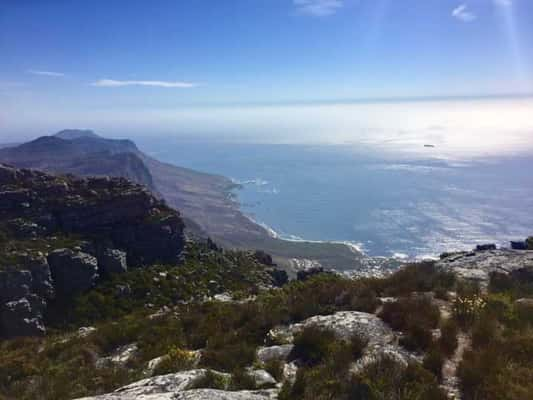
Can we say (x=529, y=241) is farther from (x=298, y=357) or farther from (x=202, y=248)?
(x=202, y=248)

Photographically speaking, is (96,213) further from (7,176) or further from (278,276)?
(278,276)

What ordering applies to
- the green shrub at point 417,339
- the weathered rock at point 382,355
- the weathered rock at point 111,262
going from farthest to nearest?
the weathered rock at point 111,262 → the green shrub at point 417,339 → the weathered rock at point 382,355

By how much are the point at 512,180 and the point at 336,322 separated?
A: 225 meters

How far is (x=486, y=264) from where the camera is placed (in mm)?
13938

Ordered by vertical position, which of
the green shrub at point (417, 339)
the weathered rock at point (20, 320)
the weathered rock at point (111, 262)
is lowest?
the weathered rock at point (20, 320)

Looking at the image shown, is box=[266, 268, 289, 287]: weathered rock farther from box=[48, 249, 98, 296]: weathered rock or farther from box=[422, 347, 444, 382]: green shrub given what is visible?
box=[422, 347, 444, 382]: green shrub

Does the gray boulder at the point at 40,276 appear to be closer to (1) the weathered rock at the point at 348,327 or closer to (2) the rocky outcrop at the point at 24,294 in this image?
(2) the rocky outcrop at the point at 24,294

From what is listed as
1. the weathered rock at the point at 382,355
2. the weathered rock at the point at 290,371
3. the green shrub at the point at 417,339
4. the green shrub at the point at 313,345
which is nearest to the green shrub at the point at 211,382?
the weathered rock at the point at 290,371

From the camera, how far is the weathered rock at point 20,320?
2389 cm

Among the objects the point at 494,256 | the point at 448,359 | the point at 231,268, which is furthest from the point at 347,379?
the point at 231,268

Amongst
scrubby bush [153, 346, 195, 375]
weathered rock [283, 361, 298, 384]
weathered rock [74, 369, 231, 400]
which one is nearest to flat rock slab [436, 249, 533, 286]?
weathered rock [283, 361, 298, 384]

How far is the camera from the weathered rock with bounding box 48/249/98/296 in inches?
1121

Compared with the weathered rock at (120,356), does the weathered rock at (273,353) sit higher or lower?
higher

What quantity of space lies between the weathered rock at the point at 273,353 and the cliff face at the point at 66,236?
904 inches
